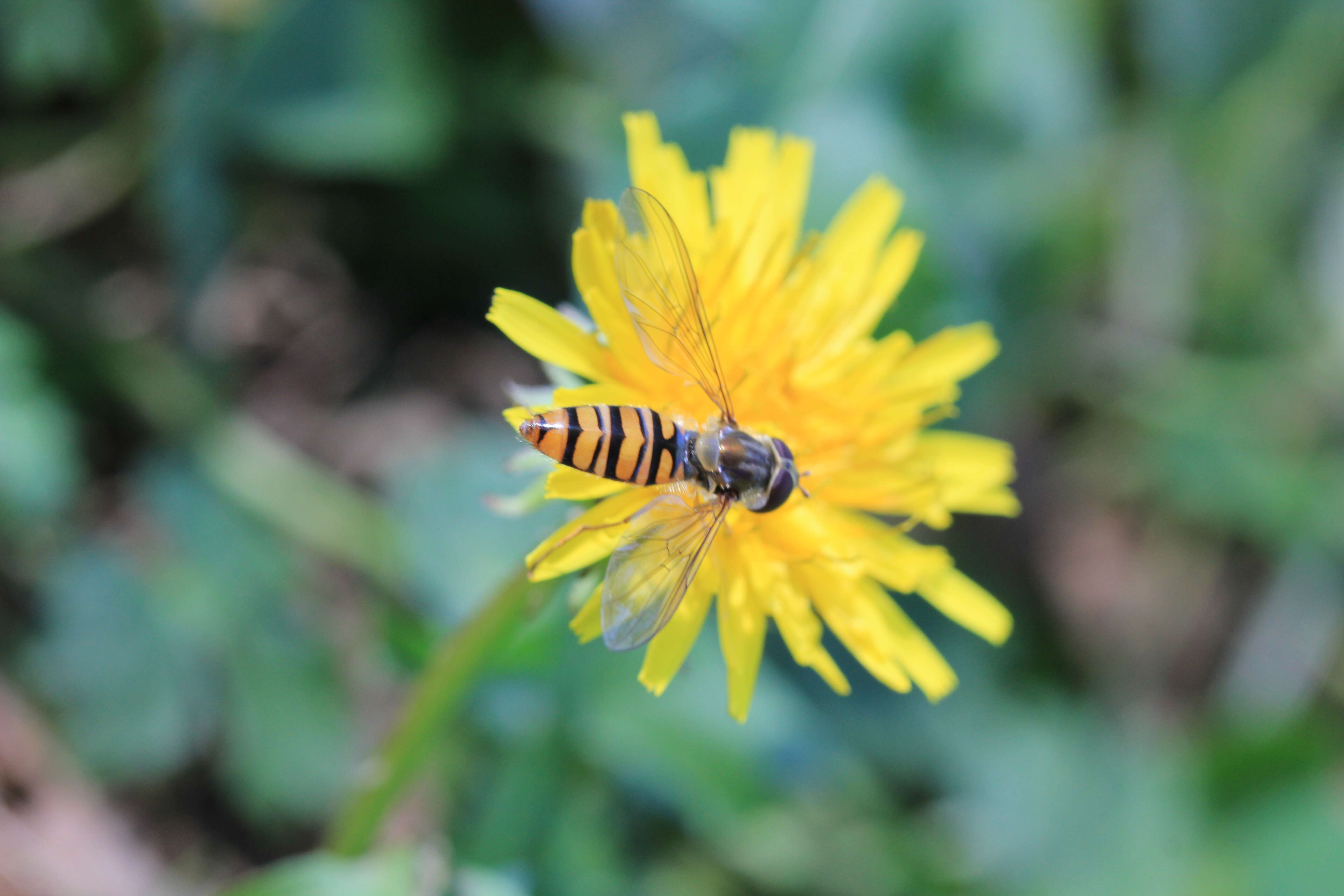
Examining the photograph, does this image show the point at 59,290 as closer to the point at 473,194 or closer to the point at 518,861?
the point at 473,194

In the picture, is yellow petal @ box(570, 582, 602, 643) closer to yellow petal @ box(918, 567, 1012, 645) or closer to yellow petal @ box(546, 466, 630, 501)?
yellow petal @ box(546, 466, 630, 501)

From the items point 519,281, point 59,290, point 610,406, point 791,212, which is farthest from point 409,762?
point 59,290

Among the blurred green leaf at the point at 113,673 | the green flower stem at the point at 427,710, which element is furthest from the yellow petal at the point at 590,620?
the blurred green leaf at the point at 113,673

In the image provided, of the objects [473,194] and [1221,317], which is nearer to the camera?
[473,194]

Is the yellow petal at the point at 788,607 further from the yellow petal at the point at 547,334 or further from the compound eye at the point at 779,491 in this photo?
the yellow petal at the point at 547,334

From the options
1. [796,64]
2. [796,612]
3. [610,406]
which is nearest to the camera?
[610,406]

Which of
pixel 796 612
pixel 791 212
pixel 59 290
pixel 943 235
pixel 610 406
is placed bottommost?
pixel 796 612

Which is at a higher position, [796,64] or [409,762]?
[796,64]
